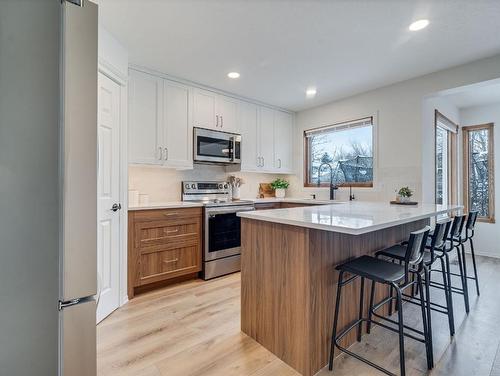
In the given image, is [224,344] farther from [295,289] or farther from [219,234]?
[219,234]

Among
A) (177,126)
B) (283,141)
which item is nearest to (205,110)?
(177,126)

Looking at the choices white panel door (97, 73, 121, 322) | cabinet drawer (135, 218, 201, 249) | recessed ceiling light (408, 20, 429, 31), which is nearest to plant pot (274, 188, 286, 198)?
cabinet drawer (135, 218, 201, 249)

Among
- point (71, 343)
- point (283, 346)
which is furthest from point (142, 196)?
point (71, 343)

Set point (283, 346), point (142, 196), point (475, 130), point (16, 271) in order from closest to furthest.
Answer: point (16, 271)
point (283, 346)
point (142, 196)
point (475, 130)

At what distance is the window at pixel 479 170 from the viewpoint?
425 centimetres

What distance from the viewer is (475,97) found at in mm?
3963

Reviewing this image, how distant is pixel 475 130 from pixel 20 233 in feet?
19.1

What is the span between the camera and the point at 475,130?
442cm

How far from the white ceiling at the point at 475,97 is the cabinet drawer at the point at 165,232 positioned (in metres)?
3.86

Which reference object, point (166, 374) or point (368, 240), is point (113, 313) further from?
point (368, 240)

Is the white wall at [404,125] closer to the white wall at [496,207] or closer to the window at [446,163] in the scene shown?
the window at [446,163]

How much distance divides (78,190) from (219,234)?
272 cm

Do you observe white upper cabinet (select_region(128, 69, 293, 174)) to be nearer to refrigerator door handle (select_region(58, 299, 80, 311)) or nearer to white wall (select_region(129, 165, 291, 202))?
white wall (select_region(129, 165, 291, 202))

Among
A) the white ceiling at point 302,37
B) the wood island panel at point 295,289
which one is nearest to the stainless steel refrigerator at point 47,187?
the wood island panel at point 295,289
